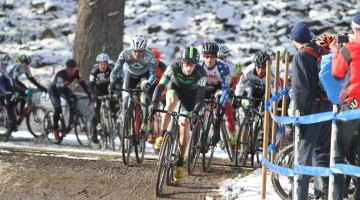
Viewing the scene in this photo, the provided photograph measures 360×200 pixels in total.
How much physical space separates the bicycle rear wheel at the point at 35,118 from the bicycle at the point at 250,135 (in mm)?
5780

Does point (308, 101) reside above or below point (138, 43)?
below

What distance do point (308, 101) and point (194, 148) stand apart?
10.9ft

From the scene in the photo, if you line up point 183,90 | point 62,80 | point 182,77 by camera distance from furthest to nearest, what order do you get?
point 62,80 → point 183,90 → point 182,77

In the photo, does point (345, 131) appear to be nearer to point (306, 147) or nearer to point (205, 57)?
point (306, 147)

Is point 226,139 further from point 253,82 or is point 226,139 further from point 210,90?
point 253,82

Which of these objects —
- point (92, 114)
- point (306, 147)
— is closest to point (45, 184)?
point (306, 147)

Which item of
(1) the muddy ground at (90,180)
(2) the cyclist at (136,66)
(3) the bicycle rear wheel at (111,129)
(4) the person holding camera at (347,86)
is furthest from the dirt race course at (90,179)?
(3) the bicycle rear wheel at (111,129)

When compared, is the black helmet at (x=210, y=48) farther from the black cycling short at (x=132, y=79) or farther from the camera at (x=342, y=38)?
the camera at (x=342, y=38)

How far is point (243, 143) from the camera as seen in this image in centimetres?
1159

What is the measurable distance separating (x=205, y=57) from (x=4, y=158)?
3769 mm

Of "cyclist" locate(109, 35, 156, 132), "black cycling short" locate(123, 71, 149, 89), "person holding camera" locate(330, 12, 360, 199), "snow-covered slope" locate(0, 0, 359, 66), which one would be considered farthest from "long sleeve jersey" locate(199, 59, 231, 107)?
"snow-covered slope" locate(0, 0, 359, 66)

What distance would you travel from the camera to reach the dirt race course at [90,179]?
894cm

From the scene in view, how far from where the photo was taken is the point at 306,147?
7.13 m

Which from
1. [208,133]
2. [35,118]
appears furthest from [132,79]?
[35,118]
